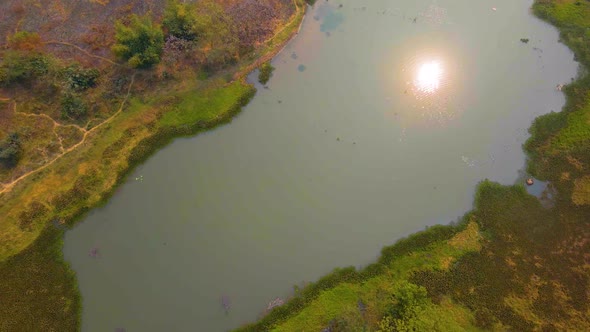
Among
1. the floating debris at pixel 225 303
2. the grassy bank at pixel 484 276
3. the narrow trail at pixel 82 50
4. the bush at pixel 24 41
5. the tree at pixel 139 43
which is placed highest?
the tree at pixel 139 43

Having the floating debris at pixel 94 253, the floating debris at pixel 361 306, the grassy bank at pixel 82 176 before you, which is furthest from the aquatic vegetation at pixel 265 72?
the floating debris at pixel 361 306

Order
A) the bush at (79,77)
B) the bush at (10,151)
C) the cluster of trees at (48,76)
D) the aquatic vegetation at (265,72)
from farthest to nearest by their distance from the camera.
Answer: the aquatic vegetation at (265,72) → the bush at (79,77) → the cluster of trees at (48,76) → the bush at (10,151)

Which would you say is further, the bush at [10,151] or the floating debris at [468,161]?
the floating debris at [468,161]

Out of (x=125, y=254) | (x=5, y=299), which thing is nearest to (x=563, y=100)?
(x=125, y=254)

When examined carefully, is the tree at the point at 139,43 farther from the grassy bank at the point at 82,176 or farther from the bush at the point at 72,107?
the bush at the point at 72,107

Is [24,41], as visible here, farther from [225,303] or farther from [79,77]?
[225,303]

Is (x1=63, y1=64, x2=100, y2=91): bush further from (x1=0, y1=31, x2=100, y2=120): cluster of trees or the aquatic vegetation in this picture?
the aquatic vegetation

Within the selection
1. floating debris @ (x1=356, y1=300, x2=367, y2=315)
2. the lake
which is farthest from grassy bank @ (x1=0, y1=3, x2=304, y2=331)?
floating debris @ (x1=356, y1=300, x2=367, y2=315)
